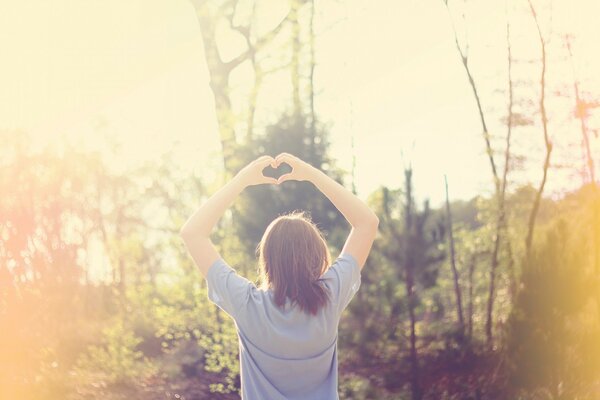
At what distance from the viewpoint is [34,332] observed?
24.5ft

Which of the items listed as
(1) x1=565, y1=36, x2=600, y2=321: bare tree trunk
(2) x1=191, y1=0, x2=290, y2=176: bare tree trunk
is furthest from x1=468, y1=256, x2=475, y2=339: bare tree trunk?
(2) x1=191, y1=0, x2=290, y2=176: bare tree trunk

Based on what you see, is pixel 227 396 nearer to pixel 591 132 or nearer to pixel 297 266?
pixel 591 132

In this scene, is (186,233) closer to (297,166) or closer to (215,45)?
(297,166)

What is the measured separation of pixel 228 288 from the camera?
1690 millimetres

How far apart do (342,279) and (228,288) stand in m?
0.26

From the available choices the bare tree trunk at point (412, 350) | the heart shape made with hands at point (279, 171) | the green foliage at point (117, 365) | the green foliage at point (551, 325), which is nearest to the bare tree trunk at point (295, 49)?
the heart shape made with hands at point (279, 171)

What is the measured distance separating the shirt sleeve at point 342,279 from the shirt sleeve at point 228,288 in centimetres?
18

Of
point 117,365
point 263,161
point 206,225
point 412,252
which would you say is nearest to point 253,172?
point 263,161

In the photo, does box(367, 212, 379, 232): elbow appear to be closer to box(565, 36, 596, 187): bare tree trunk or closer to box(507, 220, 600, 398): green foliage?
box(507, 220, 600, 398): green foliage

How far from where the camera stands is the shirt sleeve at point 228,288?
1.68m

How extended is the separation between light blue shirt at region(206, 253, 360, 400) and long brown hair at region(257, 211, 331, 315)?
0.07ft

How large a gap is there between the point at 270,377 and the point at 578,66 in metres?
6.83

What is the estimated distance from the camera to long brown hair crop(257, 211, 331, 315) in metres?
1.68

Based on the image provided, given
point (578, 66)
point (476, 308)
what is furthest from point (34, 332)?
point (578, 66)
